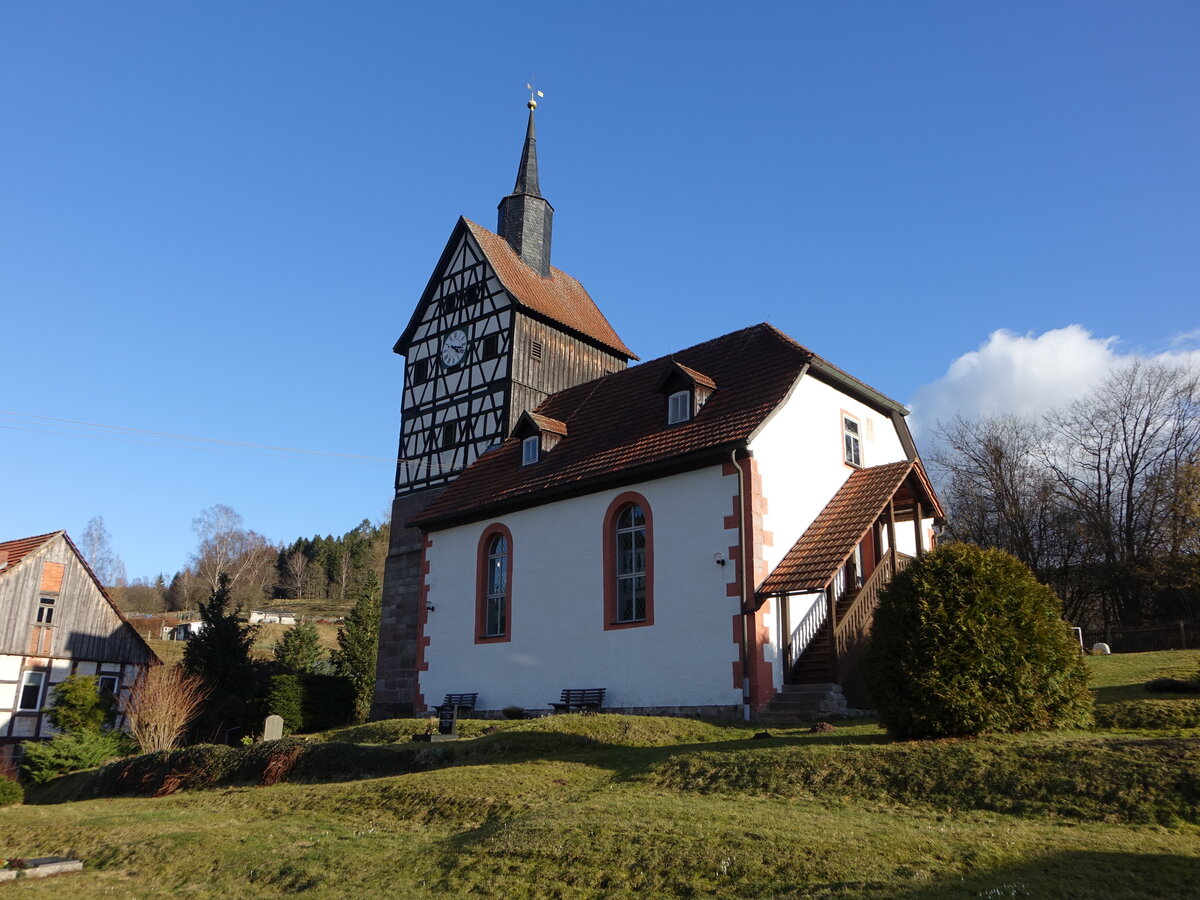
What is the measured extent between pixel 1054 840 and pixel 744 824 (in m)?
2.50

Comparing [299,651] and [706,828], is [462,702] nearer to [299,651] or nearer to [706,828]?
[706,828]

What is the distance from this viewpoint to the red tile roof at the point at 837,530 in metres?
16.9

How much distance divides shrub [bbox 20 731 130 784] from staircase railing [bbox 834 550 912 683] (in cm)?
1716

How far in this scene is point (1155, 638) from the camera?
27984mm

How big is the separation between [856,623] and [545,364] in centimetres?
1385

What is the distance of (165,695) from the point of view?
2459 cm

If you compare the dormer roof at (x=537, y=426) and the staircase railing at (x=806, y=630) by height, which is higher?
Answer: the dormer roof at (x=537, y=426)

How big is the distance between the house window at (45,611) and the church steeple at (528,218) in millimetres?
19387

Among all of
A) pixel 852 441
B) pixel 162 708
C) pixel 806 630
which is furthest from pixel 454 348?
pixel 806 630

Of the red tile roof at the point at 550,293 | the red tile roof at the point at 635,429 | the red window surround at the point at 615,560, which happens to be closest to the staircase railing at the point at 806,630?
the red window surround at the point at 615,560

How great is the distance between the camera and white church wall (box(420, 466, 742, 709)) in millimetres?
17609

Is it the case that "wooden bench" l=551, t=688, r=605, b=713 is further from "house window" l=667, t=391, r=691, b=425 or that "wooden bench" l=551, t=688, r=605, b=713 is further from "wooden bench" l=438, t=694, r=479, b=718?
"house window" l=667, t=391, r=691, b=425

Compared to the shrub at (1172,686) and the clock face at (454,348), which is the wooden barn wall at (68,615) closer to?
the clock face at (454,348)

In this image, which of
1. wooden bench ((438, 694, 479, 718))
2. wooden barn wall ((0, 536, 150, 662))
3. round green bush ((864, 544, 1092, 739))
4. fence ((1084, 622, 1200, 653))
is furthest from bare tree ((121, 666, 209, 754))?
fence ((1084, 622, 1200, 653))
